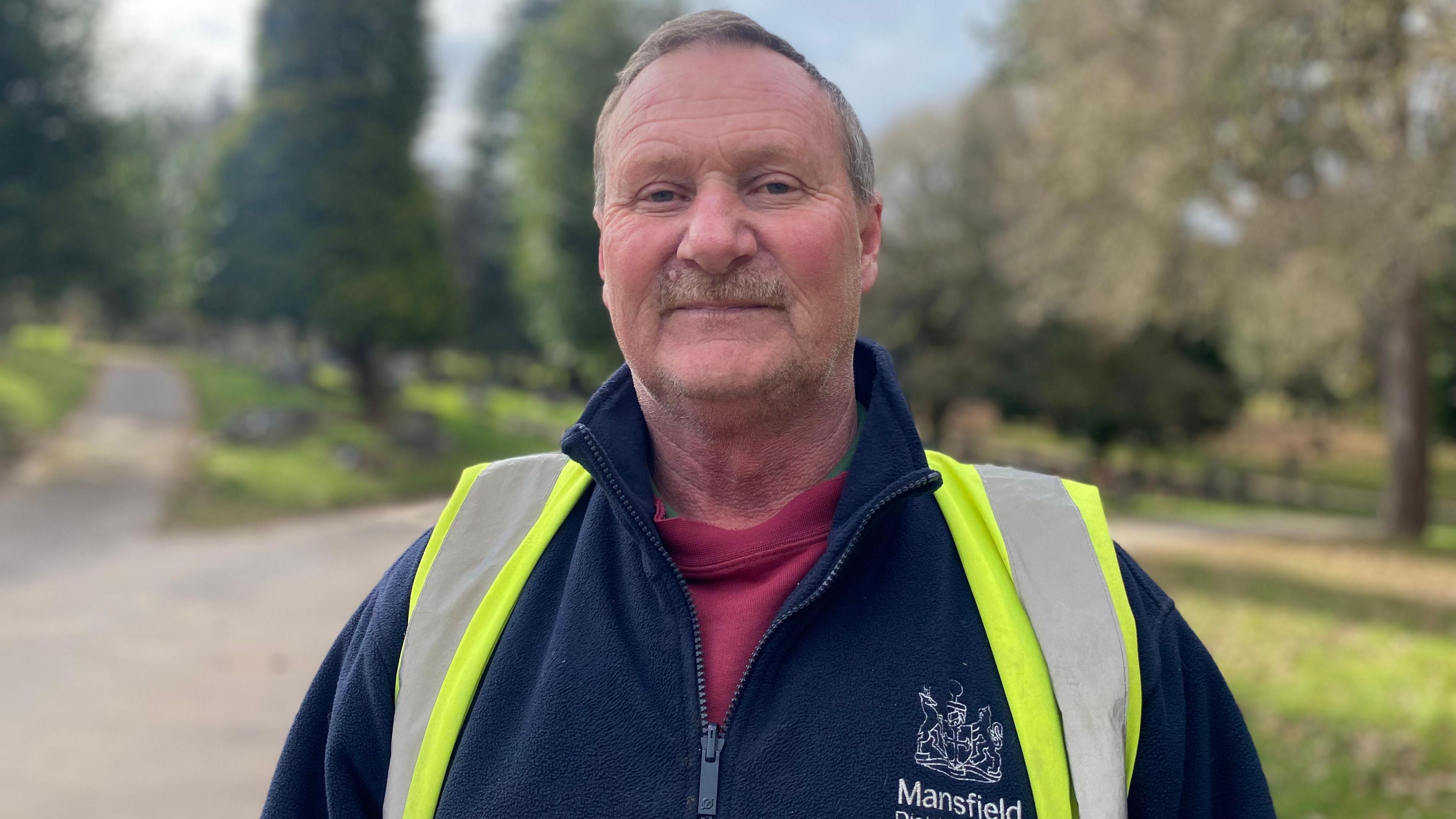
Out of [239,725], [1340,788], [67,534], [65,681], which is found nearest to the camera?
[1340,788]

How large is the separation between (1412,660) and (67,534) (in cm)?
1455

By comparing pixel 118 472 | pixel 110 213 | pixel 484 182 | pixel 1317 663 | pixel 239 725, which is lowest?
pixel 239 725

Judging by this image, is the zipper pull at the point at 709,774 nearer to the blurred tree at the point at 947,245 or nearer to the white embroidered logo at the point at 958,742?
the white embroidered logo at the point at 958,742

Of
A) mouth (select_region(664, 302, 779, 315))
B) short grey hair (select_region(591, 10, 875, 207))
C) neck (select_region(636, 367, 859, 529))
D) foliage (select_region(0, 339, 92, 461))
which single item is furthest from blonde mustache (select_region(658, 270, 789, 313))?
foliage (select_region(0, 339, 92, 461))

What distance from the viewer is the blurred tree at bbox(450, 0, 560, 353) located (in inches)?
1446

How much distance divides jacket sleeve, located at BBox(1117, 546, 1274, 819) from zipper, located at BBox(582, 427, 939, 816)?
0.44 meters

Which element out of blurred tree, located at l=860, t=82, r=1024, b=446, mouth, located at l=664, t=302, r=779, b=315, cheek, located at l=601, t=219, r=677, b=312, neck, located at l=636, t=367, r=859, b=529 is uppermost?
blurred tree, located at l=860, t=82, r=1024, b=446

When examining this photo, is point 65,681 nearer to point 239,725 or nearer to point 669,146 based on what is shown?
point 239,725

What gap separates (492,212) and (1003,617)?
3829 cm

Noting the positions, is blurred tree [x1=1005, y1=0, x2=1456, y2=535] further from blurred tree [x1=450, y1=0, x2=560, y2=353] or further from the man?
blurred tree [x1=450, y1=0, x2=560, y2=353]

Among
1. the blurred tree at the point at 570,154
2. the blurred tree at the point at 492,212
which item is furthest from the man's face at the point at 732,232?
the blurred tree at the point at 492,212

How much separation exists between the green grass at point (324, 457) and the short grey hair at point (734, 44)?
13370mm

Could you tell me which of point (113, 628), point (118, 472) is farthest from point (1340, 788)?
point (118, 472)

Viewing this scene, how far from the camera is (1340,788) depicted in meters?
6.24
